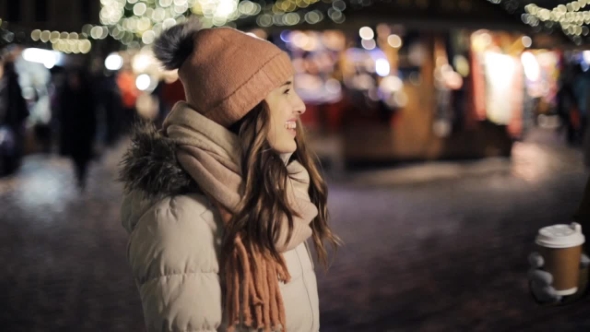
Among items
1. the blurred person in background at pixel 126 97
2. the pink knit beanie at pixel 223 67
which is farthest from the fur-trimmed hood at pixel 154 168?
the blurred person in background at pixel 126 97

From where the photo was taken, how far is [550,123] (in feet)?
99.8

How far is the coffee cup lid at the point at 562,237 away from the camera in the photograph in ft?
8.75

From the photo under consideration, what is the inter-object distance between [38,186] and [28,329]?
9.06 metres

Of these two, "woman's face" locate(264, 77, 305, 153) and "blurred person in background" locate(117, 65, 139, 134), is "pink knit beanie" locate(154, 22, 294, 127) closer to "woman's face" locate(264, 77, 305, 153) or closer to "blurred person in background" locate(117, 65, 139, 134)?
"woman's face" locate(264, 77, 305, 153)

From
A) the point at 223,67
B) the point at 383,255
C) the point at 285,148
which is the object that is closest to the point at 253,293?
the point at 285,148

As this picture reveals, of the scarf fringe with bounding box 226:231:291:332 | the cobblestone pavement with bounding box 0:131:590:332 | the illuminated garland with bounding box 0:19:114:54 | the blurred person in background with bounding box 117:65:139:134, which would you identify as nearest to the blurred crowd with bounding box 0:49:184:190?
the cobblestone pavement with bounding box 0:131:590:332

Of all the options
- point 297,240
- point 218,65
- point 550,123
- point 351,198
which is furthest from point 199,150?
point 550,123

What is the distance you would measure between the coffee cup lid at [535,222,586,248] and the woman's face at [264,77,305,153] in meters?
0.97

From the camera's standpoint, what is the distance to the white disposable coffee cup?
267cm

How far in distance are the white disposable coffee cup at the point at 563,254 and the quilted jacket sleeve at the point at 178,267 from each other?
1.18 meters

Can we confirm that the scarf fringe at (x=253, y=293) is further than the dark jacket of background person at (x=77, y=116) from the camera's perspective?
No

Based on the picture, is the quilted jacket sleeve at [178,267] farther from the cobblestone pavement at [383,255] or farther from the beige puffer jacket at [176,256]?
the cobblestone pavement at [383,255]

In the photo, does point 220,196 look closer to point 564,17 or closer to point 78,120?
point 78,120

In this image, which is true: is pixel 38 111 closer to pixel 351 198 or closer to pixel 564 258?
pixel 351 198
